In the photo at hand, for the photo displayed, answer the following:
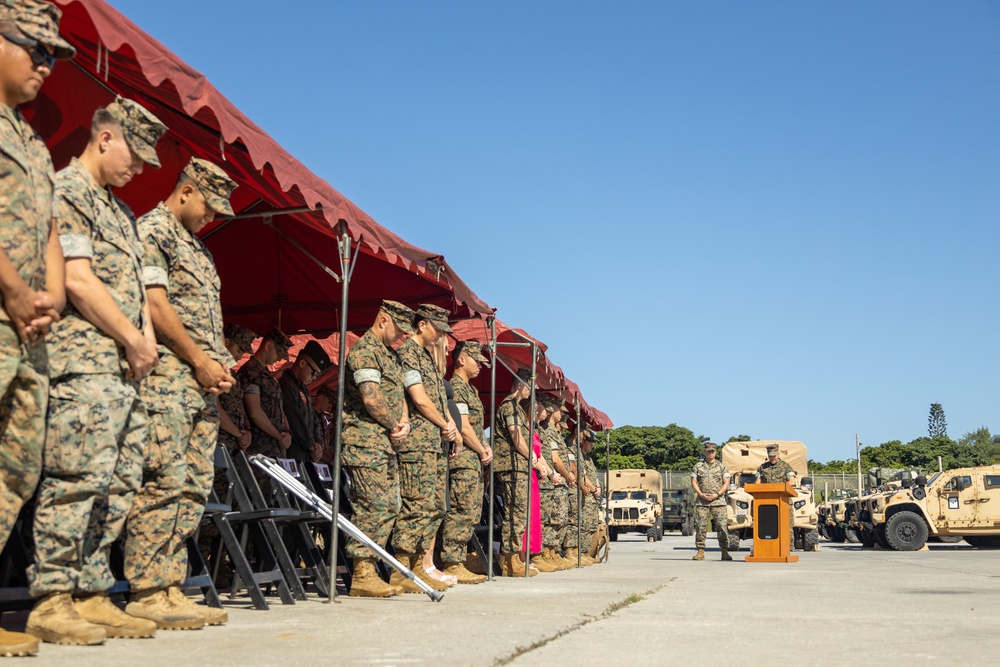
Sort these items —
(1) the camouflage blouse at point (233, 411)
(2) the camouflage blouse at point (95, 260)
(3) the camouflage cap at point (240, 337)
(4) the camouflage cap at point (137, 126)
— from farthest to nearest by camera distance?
(3) the camouflage cap at point (240, 337) → (1) the camouflage blouse at point (233, 411) → (4) the camouflage cap at point (137, 126) → (2) the camouflage blouse at point (95, 260)

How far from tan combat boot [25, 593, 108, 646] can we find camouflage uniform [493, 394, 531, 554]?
22.0 ft

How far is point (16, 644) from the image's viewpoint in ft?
10.7

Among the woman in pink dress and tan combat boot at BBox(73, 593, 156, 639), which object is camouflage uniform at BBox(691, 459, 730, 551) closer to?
the woman in pink dress

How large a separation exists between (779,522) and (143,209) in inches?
440

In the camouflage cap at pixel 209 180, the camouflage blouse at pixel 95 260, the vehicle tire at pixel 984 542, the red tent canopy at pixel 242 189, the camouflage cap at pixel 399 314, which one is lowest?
the vehicle tire at pixel 984 542

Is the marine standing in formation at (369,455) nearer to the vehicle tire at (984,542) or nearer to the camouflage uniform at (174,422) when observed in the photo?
the camouflage uniform at (174,422)

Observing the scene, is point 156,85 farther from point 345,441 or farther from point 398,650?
point 345,441

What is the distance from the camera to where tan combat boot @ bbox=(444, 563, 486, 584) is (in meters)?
8.60

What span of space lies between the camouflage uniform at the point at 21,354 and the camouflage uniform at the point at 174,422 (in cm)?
91

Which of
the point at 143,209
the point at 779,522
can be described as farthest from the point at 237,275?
the point at 779,522

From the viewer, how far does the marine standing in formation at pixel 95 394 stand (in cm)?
366

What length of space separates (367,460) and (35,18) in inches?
150

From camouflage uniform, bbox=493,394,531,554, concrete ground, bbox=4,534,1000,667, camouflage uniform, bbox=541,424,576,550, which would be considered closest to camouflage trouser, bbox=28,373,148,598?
concrete ground, bbox=4,534,1000,667

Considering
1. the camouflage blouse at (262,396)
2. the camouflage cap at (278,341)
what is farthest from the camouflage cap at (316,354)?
the camouflage blouse at (262,396)
